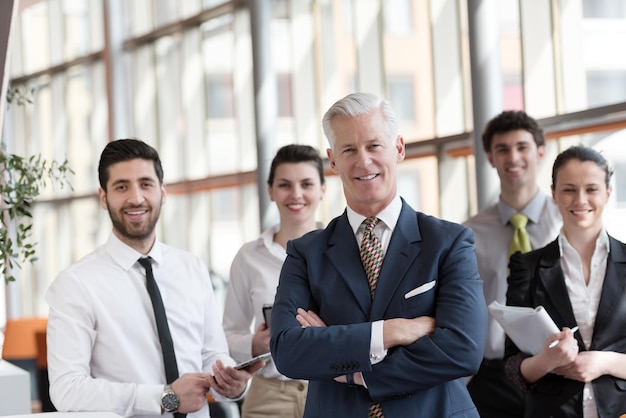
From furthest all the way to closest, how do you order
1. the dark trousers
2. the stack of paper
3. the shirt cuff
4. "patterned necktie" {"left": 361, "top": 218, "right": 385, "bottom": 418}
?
1. the dark trousers
2. the stack of paper
3. "patterned necktie" {"left": 361, "top": 218, "right": 385, "bottom": 418}
4. the shirt cuff

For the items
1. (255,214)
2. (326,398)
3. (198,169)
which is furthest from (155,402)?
(198,169)

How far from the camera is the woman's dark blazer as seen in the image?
3.16m

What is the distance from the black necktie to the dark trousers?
63.4 inches

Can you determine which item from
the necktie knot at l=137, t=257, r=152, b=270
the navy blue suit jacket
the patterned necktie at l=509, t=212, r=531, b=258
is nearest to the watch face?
the necktie knot at l=137, t=257, r=152, b=270

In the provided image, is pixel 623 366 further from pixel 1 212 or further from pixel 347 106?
pixel 1 212

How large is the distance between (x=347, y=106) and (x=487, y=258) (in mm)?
1929

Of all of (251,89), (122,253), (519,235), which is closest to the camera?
(122,253)

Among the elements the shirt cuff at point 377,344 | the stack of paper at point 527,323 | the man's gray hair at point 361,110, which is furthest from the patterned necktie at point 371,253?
the stack of paper at point 527,323

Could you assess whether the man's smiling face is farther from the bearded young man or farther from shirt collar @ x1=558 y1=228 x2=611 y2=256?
shirt collar @ x1=558 y1=228 x2=611 y2=256

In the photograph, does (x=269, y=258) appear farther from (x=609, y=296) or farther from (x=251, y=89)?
(x=251, y=89)

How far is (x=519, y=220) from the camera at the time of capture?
415cm

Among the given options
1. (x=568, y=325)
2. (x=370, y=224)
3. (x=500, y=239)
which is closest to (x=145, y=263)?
(x=370, y=224)

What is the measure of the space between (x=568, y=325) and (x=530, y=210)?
42.6 inches

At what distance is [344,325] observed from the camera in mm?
2400
